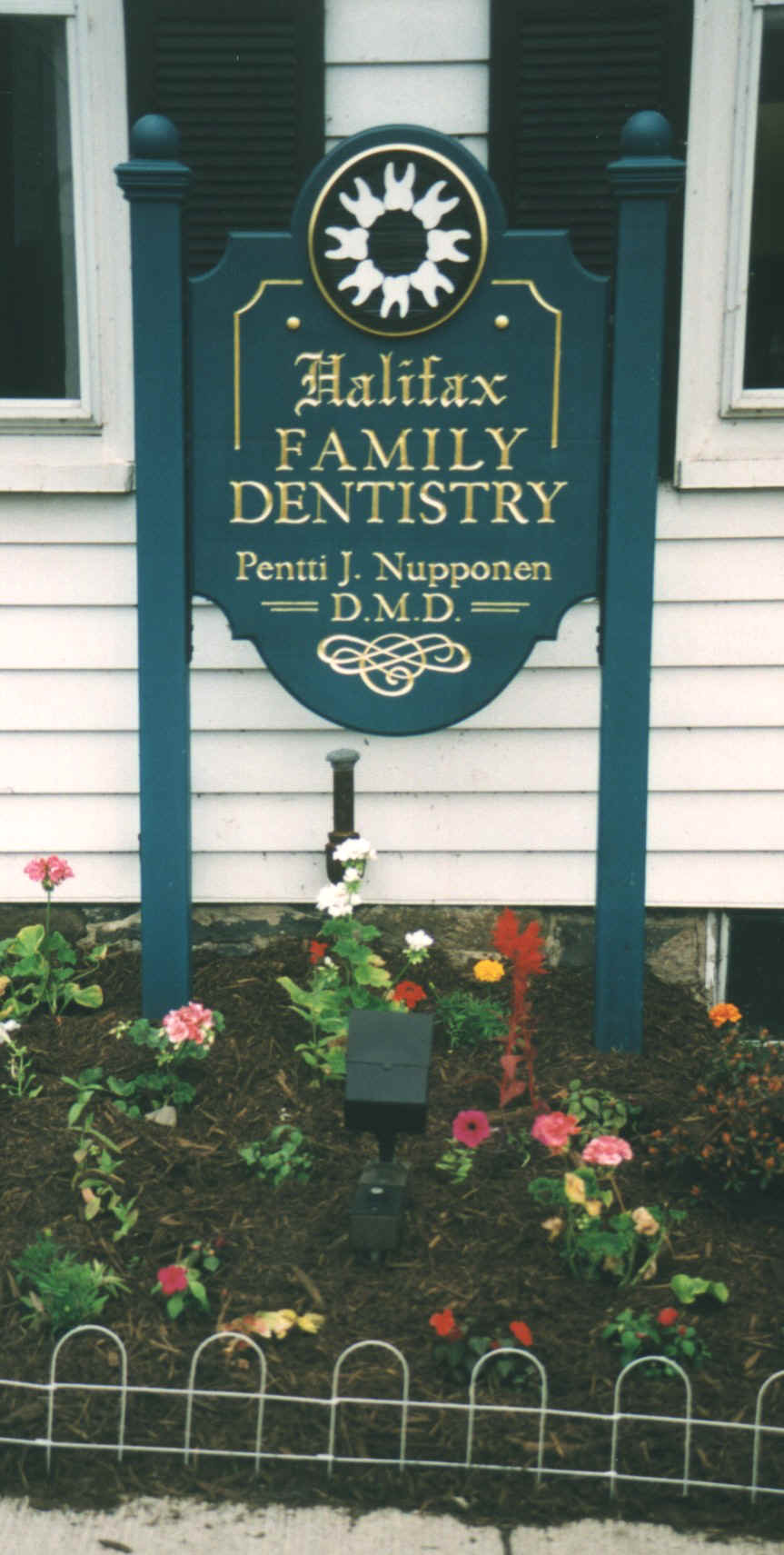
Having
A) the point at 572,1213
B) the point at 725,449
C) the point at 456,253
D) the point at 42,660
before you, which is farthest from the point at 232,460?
the point at 572,1213

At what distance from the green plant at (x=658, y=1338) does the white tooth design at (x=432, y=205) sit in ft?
8.69

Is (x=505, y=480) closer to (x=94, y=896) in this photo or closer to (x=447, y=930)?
(x=447, y=930)

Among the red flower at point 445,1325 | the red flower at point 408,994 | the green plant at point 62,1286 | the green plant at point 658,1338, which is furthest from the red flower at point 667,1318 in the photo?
the red flower at point 408,994

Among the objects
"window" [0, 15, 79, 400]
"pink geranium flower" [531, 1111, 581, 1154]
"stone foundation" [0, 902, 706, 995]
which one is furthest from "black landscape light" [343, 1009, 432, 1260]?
"window" [0, 15, 79, 400]

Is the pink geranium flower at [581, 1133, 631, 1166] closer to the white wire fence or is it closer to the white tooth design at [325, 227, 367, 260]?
the white wire fence

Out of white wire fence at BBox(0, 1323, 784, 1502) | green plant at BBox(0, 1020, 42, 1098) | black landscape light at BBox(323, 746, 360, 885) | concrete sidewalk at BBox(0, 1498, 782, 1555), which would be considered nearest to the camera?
concrete sidewalk at BBox(0, 1498, 782, 1555)

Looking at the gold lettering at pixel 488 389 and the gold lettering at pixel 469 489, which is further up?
the gold lettering at pixel 488 389

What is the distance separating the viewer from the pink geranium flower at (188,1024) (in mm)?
4012

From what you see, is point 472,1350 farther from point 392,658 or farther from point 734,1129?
point 392,658

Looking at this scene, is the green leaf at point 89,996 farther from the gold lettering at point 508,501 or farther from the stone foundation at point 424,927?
the gold lettering at point 508,501

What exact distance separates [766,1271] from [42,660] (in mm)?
2760

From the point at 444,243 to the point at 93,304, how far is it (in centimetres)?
122

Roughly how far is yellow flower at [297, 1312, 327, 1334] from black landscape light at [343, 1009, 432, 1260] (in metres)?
0.21

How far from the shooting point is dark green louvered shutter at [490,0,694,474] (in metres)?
4.52
